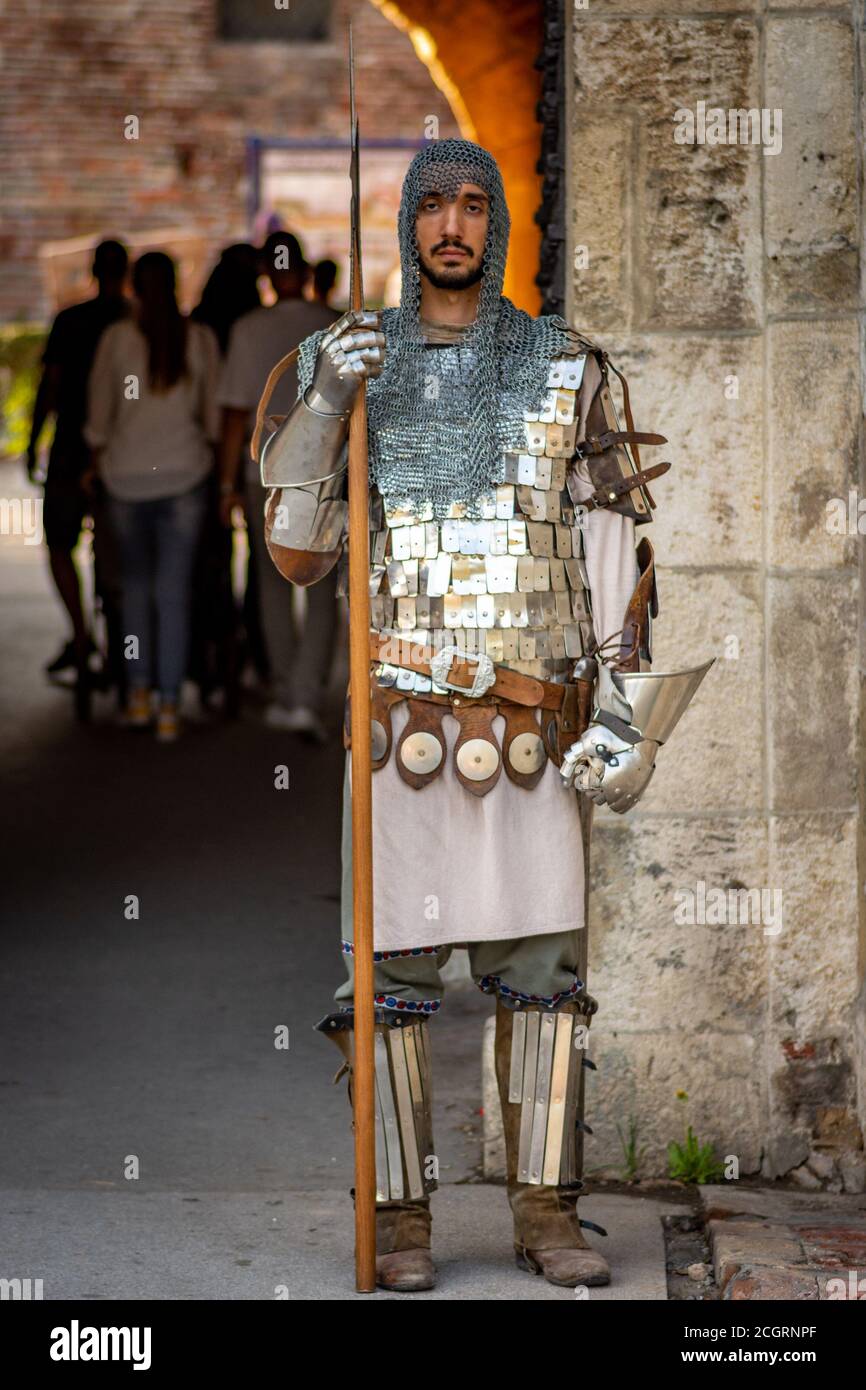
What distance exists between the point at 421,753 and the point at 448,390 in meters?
0.65

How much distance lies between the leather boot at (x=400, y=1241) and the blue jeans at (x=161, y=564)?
5326mm

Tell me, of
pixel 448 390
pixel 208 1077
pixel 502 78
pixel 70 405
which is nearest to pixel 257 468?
pixel 70 405

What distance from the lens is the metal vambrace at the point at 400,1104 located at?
13.0 feet

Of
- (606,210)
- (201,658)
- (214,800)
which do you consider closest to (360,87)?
(201,658)

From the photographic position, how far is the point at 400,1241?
4.02m

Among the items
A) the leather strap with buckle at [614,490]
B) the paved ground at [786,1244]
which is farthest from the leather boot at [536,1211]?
the leather strap with buckle at [614,490]

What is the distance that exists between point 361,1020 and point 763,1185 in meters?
1.31

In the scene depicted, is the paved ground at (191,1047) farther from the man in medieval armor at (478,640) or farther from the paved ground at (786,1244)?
the man in medieval armor at (478,640)

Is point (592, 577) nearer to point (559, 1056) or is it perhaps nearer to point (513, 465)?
point (513, 465)

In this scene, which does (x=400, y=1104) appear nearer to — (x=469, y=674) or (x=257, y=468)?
(x=469, y=674)

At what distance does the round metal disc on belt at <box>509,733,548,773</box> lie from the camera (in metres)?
3.96

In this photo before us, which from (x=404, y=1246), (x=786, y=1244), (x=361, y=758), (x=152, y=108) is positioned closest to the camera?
(x=361, y=758)

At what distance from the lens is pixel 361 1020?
3799 millimetres

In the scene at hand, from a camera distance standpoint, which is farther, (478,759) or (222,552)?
(222,552)
